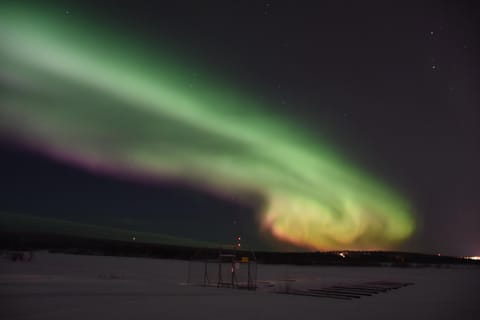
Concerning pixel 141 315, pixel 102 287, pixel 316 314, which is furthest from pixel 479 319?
pixel 102 287

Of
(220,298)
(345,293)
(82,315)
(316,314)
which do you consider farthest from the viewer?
(345,293)

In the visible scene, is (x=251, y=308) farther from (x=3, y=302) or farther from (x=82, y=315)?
(x=3, y=302)

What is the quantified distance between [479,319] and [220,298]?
12.9 m

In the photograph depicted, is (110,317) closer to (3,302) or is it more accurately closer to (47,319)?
(47,319)

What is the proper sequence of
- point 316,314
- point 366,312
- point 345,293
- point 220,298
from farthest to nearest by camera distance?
1. point 345,293
2. point 220,298
3. point 366,312
4. point 316,314

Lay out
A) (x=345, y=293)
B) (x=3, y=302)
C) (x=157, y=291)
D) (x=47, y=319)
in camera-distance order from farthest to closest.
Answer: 1. (x=345, y=293)
2. (x=157, y=291)
3. (x=3, y=302)
4. (x=47, y=319)

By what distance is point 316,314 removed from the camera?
1917 centimetres

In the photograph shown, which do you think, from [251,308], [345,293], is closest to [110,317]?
[251,308]

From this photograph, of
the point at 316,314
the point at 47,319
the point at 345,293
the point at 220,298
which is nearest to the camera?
the point at 47,319

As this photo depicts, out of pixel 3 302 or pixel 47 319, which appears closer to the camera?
pixel 47 319

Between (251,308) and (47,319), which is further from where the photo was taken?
(251,308)

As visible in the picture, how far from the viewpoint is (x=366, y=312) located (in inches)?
810

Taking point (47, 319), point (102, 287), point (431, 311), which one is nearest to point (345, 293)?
point (431, 311)

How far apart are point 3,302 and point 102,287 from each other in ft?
28.2
